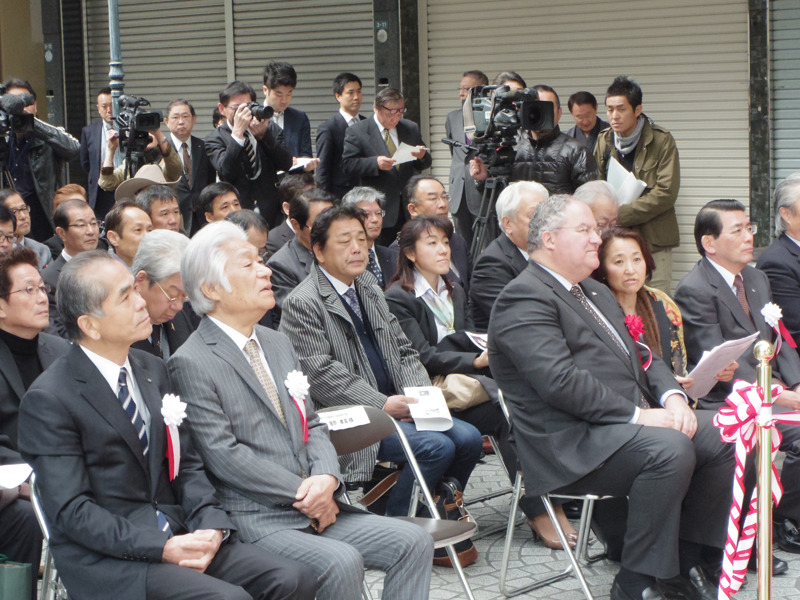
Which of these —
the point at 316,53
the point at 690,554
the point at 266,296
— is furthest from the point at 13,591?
the point at 316,53

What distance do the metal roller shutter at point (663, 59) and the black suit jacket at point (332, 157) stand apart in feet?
7.84

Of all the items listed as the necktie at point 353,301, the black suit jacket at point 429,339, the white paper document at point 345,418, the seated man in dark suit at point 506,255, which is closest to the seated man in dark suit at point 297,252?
the black suit jacket at point 429,339

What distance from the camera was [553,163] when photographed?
7.82m

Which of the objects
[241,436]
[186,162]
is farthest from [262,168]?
[241,436]

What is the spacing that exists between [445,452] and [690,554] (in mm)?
1144

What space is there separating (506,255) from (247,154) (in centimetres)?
294

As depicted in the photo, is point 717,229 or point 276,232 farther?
point 276,232

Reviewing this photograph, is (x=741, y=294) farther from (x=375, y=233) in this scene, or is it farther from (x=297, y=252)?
(x=297, y=252)

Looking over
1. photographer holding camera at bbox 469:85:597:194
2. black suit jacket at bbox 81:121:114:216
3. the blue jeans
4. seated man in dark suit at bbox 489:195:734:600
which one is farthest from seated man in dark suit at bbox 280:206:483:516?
black suit jacket at bbox 81:121:114:216

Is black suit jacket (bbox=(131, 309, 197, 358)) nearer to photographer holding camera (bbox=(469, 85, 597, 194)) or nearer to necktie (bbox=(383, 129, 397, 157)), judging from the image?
photographer holding camera (bbox=(469, 85, 597, 194))

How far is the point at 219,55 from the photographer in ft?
41.2

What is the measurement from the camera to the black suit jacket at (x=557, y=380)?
14.2ft

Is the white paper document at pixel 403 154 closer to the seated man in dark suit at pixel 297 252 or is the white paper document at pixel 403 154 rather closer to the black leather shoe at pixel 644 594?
the seated man in dark suit at pixel 297 252

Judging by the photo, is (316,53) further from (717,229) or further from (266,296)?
(266,296)
